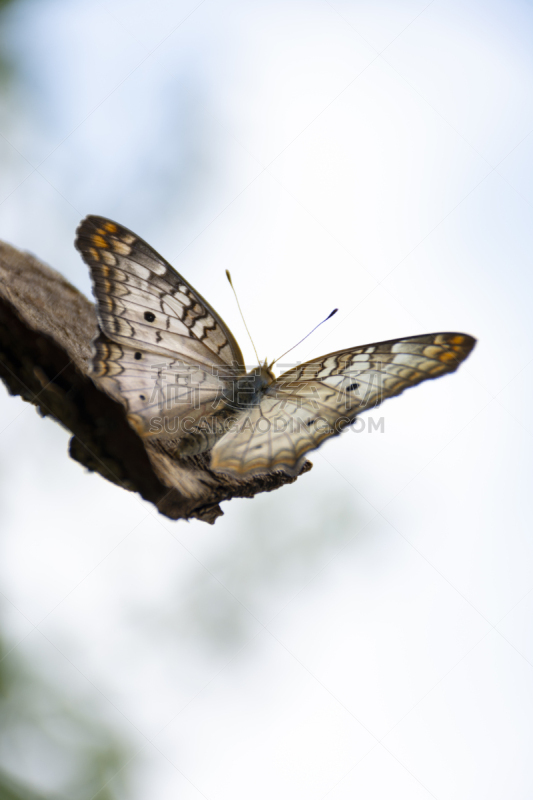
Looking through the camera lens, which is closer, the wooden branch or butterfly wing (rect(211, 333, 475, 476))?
the wooden branch

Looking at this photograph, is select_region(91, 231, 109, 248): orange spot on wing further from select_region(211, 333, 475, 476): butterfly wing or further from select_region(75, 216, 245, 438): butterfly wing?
select_region(211, 333, 475, 476): butterfly wing

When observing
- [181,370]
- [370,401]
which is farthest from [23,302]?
[370,401]

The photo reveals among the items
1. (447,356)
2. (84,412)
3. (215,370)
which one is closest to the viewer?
(84,412)

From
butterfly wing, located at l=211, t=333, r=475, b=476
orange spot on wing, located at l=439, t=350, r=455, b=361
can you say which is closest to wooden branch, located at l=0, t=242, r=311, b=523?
butterfly wing, located at l=211, t=333, r=475, b=476

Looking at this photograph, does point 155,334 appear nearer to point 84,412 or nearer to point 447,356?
point 84,412

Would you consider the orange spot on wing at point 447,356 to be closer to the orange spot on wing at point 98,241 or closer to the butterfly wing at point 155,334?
the butterfly wing at point 155,334

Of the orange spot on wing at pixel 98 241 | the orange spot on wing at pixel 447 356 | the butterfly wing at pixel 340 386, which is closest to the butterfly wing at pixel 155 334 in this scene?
the orange spot on wing at pixel 98 241

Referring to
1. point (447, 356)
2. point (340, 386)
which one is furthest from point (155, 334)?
point (447, 356)
